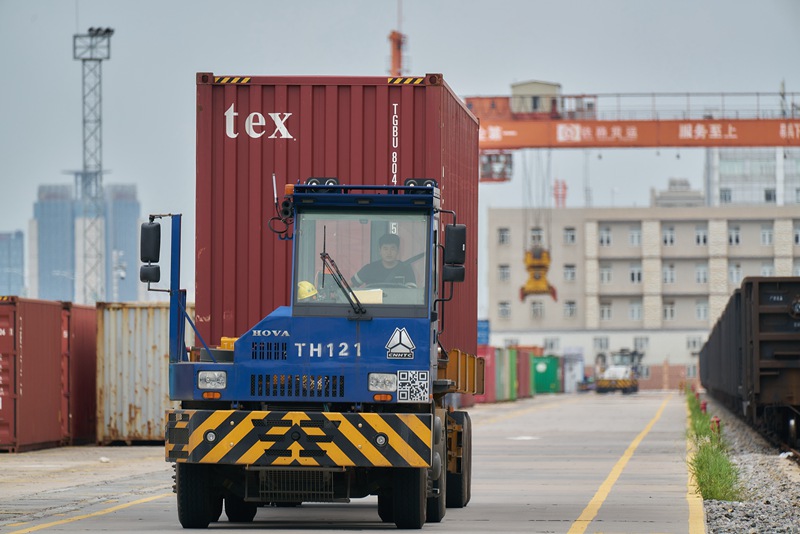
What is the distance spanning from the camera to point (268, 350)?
1276 cm

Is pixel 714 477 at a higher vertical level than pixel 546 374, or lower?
higher

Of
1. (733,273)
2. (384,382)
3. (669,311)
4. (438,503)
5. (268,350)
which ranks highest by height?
(733,273)

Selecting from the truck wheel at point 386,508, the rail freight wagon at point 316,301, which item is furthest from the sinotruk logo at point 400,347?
the truck wheel at point 386,508

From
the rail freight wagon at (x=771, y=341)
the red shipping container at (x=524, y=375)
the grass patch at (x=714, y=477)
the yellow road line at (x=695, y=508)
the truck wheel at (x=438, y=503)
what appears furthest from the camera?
the red shipping container at (x=524, y=375)

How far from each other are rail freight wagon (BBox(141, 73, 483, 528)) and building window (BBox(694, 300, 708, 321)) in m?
106

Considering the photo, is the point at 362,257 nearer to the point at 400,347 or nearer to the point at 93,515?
the point at 400,347

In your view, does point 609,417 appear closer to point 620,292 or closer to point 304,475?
point 304,475

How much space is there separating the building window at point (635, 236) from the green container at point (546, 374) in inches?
692

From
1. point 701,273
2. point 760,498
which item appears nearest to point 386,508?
point 760,498

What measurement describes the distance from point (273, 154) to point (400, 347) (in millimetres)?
2952

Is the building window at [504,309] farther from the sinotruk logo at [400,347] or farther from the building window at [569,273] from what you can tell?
the sinotruk logo at [400,347]

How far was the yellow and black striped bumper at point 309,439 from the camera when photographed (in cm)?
1251

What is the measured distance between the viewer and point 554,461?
25.3 m

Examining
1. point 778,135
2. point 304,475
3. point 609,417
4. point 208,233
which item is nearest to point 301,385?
point 304,475
